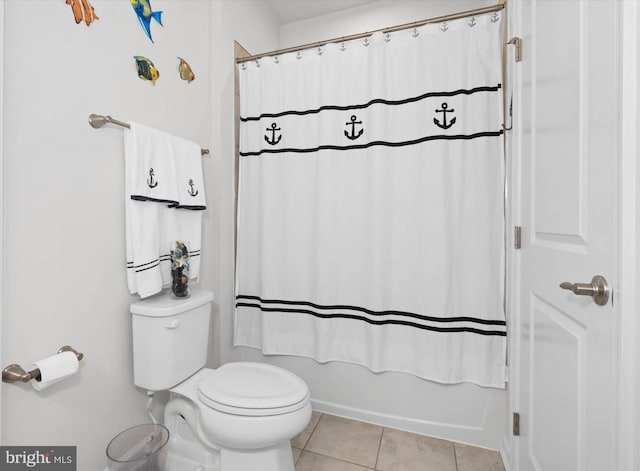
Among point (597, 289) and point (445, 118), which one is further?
point (445, 118)

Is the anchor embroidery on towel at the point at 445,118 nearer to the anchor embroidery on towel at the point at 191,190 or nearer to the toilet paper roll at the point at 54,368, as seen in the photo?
the anchor embroidery on towel at the point at 191,190

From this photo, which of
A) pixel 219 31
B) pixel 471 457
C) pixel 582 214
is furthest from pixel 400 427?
pixel 219 31

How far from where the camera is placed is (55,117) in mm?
996

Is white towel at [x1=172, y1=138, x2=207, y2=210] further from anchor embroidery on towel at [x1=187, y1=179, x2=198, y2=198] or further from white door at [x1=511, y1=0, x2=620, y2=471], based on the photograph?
white door at [x1=511, y1=0, x2=620, y2=471]

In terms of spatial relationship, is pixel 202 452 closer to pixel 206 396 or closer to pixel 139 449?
pixel 139 449

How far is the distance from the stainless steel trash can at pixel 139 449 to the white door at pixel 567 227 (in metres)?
1.34

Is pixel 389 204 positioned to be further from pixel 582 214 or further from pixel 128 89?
pixel 128 89

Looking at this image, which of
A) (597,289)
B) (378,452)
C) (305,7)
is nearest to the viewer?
(597,289)

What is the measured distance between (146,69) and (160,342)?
3.82ft

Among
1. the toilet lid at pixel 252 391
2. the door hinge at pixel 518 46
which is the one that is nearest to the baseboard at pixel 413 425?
the toilet lid at pixel 252 391

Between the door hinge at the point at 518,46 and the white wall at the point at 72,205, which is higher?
the door hinge at the point at 518,46

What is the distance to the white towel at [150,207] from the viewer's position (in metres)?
1.21

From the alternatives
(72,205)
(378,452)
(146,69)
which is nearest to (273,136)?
(146,69)

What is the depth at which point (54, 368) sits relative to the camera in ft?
3.02
